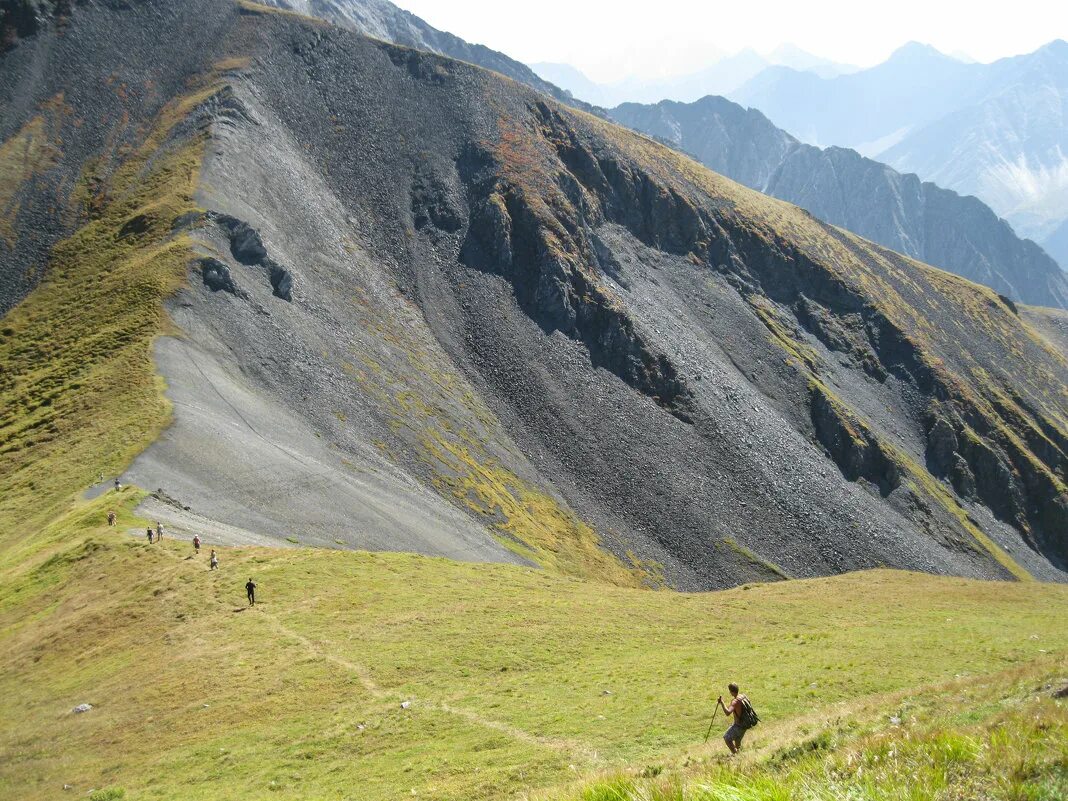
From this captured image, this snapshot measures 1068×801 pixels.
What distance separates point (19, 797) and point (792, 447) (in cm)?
9874

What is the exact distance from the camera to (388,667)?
3102 centimetres

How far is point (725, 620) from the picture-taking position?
4447 centimetres

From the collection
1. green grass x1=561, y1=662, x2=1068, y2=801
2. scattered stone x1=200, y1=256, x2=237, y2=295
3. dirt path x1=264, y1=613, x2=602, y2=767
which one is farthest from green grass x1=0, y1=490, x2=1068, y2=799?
scattered stone x1=200, y1=256, x2=237, y2=295

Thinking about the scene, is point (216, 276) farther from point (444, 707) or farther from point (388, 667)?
point (444, 707)

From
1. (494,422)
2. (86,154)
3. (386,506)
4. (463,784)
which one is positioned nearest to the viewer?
Result: (463,784)

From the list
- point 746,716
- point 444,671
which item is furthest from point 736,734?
point 444,671

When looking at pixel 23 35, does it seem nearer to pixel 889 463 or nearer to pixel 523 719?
pixel 523 719

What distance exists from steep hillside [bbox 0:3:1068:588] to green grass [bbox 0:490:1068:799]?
13.4 m

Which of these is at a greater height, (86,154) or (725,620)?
(86,154)

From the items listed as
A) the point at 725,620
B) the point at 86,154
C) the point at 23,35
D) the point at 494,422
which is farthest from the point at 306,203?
the point at 725,620

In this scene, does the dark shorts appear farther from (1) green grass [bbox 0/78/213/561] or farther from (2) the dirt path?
(1) green grass [bbox 0/78/213/561]

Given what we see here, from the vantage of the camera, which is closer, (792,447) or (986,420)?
(792,447)

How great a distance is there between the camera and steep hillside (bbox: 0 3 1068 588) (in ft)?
228

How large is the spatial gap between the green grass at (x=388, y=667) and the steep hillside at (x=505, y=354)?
13.4 m
